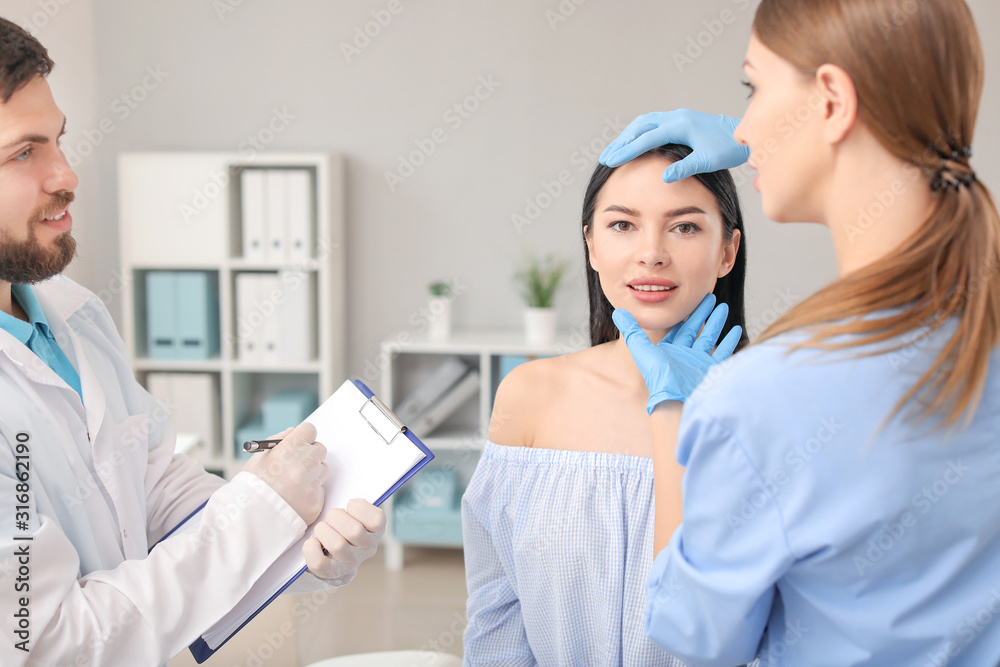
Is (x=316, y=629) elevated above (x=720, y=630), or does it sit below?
below

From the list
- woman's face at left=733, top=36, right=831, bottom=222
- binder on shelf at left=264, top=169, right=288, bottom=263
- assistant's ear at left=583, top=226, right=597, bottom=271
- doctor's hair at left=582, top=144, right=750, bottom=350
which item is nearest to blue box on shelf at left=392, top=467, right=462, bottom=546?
binder on shelf at left=264, top=169, right=288, bottom=263

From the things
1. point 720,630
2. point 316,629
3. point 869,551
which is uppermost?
point 869,551

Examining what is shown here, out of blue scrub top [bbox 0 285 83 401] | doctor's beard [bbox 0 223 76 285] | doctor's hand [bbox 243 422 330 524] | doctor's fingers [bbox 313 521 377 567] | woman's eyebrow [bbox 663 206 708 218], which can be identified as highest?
woman's eyebrow [bbox 663 206 708 218]

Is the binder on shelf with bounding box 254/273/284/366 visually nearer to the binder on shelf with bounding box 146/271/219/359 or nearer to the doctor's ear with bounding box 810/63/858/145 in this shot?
the binder on shelf with bounding box 146/271/219/359

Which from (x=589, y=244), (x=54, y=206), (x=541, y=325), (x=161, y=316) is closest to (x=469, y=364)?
(x=541, y=325)

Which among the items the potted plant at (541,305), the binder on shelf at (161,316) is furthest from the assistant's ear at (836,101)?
the binder on shelf at (161,316)

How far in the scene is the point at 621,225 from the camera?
4.15 ft

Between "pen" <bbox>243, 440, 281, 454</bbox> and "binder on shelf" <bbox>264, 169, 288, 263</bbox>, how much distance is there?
226 centimetres

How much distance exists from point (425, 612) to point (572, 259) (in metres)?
1.64

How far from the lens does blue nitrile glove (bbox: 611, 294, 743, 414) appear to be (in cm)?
106

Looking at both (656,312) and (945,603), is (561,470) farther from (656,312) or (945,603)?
(945,603)

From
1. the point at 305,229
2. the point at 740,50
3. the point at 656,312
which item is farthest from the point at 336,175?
the point at 656,312

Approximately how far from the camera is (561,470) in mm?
1202

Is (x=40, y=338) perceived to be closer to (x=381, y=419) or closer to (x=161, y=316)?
(x=381, y=419)
